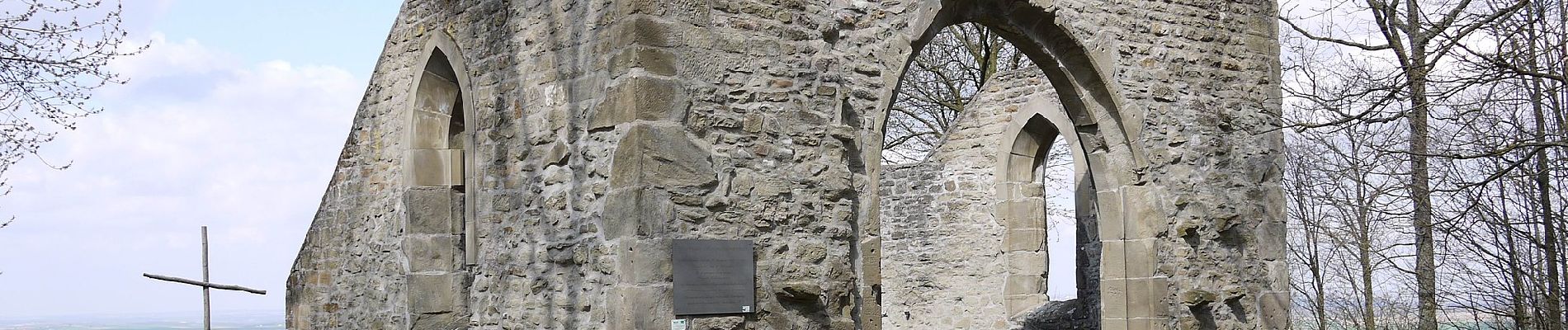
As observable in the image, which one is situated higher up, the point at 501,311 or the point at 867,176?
the point at 867,176

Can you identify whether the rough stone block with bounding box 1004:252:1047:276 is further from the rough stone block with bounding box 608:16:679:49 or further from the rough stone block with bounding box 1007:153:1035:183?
the rough stone block with bounding box 608:16:679:49

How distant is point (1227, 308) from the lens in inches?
348

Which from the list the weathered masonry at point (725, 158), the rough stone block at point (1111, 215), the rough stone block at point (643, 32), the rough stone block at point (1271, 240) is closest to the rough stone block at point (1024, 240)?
the weathered masonry at point (725, 158)

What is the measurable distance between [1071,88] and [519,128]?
3442mm

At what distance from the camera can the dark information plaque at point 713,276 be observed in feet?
20.7

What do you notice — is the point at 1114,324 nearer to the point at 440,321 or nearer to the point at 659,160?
the point at 659,160

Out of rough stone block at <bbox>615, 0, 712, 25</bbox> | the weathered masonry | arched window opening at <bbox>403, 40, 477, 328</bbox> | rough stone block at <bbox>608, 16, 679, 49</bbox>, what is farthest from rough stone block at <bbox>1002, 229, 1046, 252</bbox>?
rough stone block at <bbox>608, 16, 679, 49</bbox>

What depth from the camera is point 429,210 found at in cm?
887

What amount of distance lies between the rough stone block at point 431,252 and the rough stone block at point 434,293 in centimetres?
5

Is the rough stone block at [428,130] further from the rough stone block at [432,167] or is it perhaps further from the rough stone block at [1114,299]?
the rough stone block at [1114,299]

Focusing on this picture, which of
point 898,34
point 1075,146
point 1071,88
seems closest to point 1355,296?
point 1075,146

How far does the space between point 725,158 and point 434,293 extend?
120 inches

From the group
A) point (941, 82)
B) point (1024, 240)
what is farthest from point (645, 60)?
point (941, 82)

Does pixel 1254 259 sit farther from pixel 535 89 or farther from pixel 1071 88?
pixel 535 89
